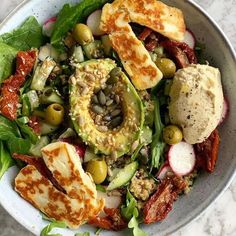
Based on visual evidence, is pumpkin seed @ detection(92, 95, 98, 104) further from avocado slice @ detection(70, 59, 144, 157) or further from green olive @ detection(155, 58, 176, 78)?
green olive @ detection(155, 58, 176, 78)

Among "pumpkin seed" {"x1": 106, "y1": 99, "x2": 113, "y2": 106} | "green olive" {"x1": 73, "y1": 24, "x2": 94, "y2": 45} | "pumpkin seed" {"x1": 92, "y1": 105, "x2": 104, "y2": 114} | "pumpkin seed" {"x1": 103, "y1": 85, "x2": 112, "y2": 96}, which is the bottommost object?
"pumpkin seed" {"x1": 92, "y1": 105, "x2": 104, "y2": 114}

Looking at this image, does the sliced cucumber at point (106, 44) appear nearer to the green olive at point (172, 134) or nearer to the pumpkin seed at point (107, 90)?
the pumpkin seed at point (107, 90)

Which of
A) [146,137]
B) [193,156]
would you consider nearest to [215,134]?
[193,156]

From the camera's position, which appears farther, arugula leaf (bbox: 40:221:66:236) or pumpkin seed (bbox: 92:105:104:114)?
pumpkin seed (bbox: 92:105:104:114)

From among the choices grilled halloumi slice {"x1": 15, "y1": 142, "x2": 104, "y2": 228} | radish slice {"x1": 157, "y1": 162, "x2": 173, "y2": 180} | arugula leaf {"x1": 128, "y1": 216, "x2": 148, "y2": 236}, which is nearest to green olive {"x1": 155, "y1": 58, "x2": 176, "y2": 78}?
radish slice {"x1": 157, "y1": 162, "x2": 173, "y2": 180}

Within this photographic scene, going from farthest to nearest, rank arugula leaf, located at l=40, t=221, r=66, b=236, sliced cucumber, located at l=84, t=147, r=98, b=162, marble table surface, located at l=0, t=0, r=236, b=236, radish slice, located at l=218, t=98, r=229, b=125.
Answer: marble table surface, located at l=0, t=0, r=236, b=236 → radish slice, located at l=218, t=98, r=229, b=125 → sliced cucumber, located at l=84, t=147, r=98, b=162 → arugula leaf, located at l=40, t=221, r=66, b=236

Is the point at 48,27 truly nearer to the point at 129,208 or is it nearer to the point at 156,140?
the point at 156,140
